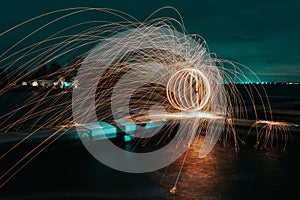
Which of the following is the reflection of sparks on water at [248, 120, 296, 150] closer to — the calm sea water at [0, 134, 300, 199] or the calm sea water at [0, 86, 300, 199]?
the calm sea water at [0, 86, 300, 199]

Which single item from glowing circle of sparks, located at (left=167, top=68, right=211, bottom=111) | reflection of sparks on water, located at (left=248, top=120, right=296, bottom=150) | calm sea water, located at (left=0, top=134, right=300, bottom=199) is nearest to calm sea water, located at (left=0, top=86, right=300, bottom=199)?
calm sea water, located at (left=0, top=134, right=300, bottom=199)

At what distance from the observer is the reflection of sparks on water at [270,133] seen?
36.1 ft

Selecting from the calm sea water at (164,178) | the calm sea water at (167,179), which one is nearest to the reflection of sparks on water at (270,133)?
the calm sea water at (164,178)

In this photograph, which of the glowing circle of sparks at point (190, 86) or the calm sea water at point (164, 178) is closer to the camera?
the calm sea water at point (164, 178)

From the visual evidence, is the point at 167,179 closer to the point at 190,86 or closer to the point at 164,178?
the point at 164,178

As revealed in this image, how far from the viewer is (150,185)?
276 inches

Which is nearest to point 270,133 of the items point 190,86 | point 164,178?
point 190,86

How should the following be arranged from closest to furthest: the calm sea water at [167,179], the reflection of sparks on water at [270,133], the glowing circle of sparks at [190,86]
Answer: the calm sea water at [167,179], the reflection of sparks on water at [270,133], the glowing circle of sparks at [190,86]

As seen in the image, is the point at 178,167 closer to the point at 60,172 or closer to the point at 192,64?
the point at 60,172

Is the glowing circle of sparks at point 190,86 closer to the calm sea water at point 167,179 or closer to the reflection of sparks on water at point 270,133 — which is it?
the reflection of sparks on water at point 270,133

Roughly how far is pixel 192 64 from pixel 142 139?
3.11 meters

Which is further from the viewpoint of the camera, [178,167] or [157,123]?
[157,123]

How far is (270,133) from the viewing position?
12.2 meters

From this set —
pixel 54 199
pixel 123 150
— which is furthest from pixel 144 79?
pixel 54 199
